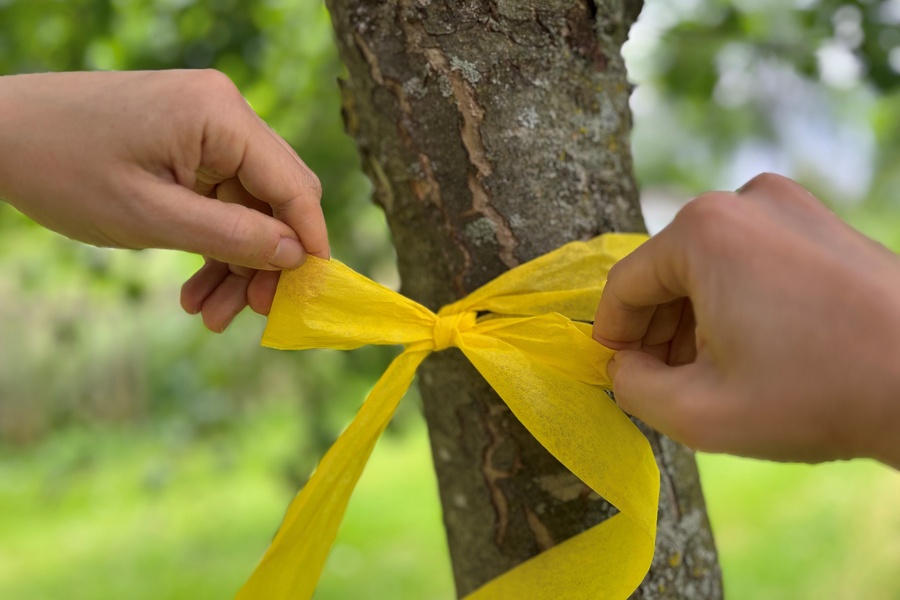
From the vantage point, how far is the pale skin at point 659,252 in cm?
44

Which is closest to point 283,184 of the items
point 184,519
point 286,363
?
point 286,363

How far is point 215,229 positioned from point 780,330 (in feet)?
1.19

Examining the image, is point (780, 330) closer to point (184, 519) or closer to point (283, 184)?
point (283, 184)

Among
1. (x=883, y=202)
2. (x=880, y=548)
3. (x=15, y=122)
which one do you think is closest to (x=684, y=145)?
(x=883, y=202)

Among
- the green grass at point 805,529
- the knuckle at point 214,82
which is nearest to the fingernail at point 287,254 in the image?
the knuckle at point 214,82

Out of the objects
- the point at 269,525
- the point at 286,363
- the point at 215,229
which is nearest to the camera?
the point at 215,229

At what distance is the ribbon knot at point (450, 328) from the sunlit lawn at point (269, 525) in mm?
1366

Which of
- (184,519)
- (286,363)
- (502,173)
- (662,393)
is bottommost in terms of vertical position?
(662,393)

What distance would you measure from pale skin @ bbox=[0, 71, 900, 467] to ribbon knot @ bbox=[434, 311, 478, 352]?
11 centimetres

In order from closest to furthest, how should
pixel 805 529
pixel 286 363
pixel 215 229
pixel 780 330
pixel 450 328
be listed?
1. pixel 780 330
2. pixel 215 229
3. pixel 450 328
4. pixel 286 363
5. pixel 805 529

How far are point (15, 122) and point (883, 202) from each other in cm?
356

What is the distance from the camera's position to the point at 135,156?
1.73 ft

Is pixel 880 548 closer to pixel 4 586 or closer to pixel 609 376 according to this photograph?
pixel 609 376

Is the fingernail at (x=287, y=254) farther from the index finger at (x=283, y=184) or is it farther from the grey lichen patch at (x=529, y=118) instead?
the grey lichen patch at (x=529, y=118)
